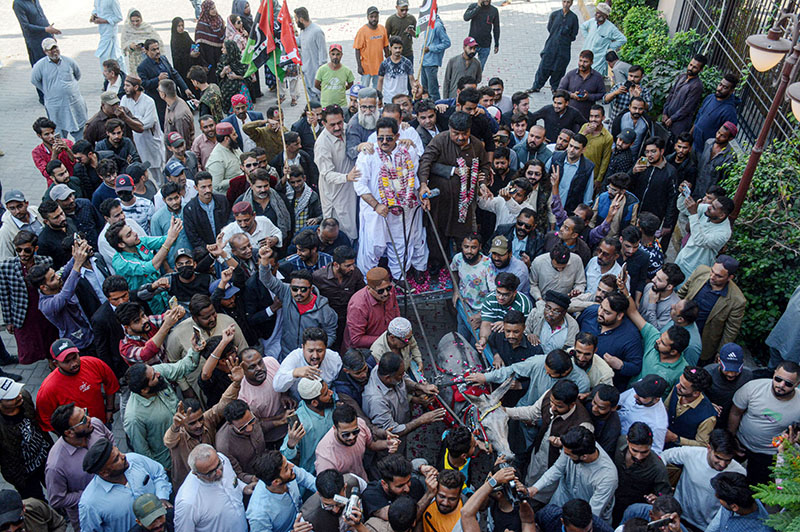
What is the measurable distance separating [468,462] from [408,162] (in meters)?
3.35

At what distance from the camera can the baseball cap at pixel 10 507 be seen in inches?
170

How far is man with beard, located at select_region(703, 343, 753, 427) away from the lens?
224 inches

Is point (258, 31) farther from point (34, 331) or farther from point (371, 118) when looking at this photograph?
point (34, 331)

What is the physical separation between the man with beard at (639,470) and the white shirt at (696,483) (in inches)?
7.5

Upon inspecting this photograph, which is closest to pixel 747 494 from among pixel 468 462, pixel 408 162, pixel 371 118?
pixel 468 462

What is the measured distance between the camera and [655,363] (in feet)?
19.0

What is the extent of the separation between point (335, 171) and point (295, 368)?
3218mm

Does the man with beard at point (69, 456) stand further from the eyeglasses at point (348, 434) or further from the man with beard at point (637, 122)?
the man with beard at point (637, 122)

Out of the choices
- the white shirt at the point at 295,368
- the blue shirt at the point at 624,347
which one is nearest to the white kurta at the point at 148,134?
the white shirt at the point at 295,368

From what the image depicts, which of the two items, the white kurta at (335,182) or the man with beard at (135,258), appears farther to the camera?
the white kurta at (335,182)

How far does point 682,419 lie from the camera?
17.9 ft

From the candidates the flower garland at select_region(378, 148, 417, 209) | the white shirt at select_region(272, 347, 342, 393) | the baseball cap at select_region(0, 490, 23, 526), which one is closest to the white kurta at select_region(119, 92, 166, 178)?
the flower garland at select_region(378, 148, 417, 209)

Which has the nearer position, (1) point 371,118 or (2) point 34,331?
(2) point 34,331

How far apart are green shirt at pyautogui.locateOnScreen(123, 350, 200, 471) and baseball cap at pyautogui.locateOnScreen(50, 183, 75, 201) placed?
285cm
